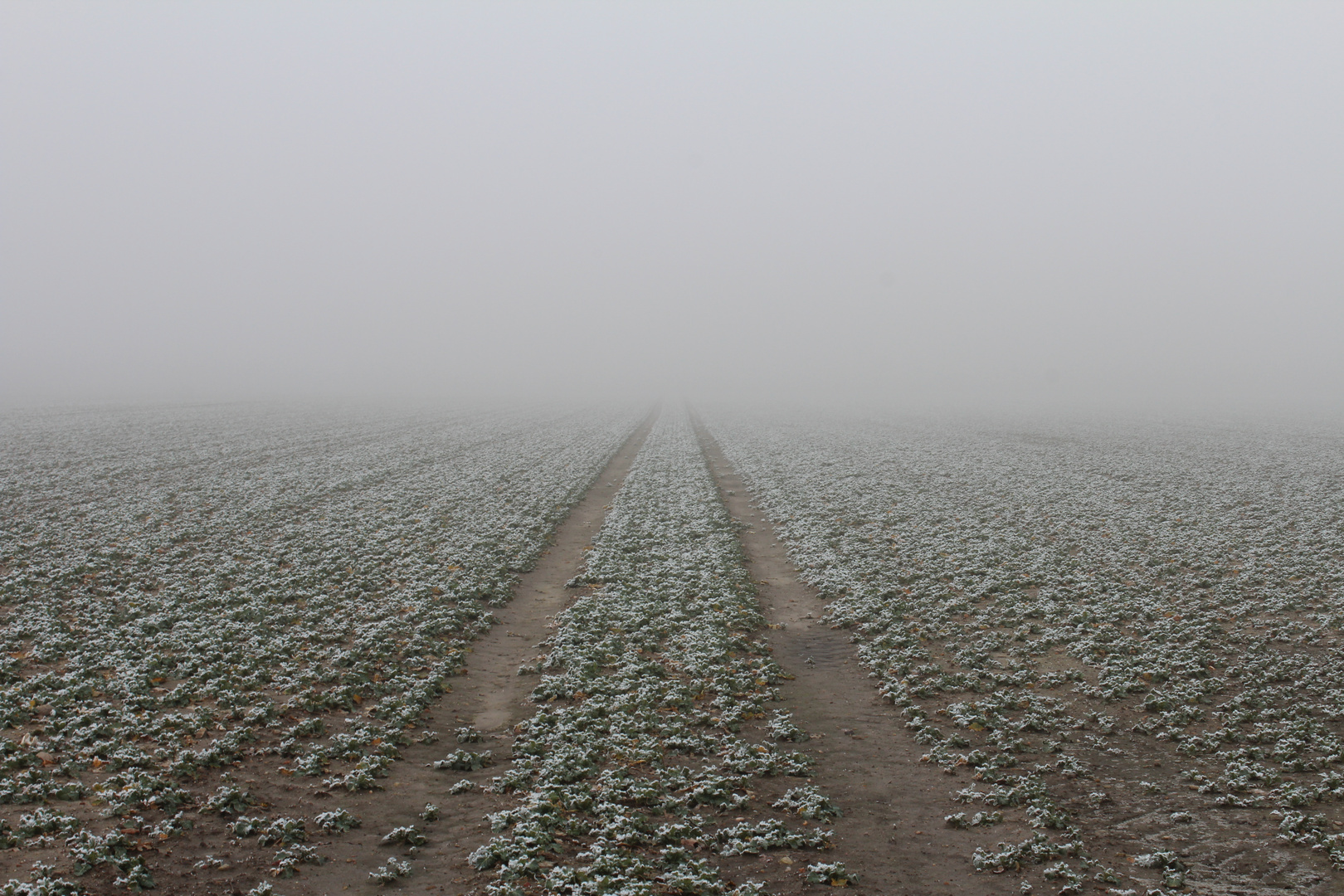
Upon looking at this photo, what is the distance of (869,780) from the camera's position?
8.87m

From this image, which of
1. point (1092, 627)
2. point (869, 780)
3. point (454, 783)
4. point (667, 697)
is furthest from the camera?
point (1092, 627)

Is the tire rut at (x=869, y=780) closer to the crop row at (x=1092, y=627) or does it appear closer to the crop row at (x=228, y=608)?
the crop row at (x=1092, y=627)

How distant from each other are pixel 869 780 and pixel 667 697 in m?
3.36

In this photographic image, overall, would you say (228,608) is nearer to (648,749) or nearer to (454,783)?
(454,783)

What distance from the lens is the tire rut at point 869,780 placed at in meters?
7.12

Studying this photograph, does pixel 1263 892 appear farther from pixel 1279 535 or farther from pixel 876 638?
pixel 1279 535

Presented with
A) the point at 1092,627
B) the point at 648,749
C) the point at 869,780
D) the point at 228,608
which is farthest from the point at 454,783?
the point at 1092,627

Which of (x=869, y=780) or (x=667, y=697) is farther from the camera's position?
(x=667, y=697)

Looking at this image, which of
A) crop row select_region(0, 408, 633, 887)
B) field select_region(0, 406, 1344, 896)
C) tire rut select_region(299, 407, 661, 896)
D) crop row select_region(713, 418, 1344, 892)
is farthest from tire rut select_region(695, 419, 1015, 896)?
crop row select_region(0, 408, 633, 887)

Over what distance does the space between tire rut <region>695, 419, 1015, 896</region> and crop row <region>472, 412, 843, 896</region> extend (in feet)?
1.15

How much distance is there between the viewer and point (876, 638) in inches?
531

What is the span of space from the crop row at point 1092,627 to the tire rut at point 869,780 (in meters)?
0.33

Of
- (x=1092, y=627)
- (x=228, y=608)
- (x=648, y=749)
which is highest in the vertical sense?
(x=228, y=608)

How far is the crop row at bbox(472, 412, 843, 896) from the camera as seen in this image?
722cm
